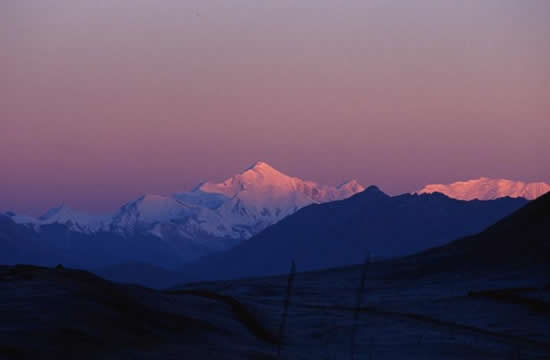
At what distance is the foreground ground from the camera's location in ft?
59.9

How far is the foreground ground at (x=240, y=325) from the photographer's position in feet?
59.9

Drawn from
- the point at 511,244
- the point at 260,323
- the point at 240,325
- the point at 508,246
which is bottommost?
the point at 240,325

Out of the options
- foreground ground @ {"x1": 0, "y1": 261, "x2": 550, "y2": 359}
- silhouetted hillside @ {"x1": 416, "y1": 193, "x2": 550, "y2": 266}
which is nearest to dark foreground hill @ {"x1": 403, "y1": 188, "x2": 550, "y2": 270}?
silhouetted hillside @ {"x1": 416, "y1": 193, "x2": 550, "y2": 266}

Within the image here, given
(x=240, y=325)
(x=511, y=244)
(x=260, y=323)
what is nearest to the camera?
(x=240, y=325)

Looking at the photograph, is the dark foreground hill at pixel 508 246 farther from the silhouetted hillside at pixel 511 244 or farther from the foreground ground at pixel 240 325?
the foreground ground at pixel 240 325

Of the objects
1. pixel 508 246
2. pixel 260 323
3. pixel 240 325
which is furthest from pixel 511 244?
pixel 240 325

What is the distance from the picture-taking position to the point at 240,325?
2694 cm

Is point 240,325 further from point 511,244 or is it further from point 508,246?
point 511,244

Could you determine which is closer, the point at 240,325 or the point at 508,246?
the point at 240,325

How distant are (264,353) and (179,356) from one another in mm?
2690

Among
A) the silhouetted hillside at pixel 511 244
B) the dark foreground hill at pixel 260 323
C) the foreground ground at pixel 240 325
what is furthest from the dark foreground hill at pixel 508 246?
the foreground ground at pixel 240 325

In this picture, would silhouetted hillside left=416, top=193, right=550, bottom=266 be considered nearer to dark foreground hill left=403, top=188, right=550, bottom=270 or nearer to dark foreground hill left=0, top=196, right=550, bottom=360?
dark foreground hill left=403, top=188, right=550, bottom=270

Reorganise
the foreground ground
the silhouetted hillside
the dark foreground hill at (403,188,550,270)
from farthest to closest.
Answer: the silhouetted hillside
the dark foreground hill at (403,188,550,270)
the foreground ground

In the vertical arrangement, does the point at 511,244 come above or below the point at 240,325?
above
